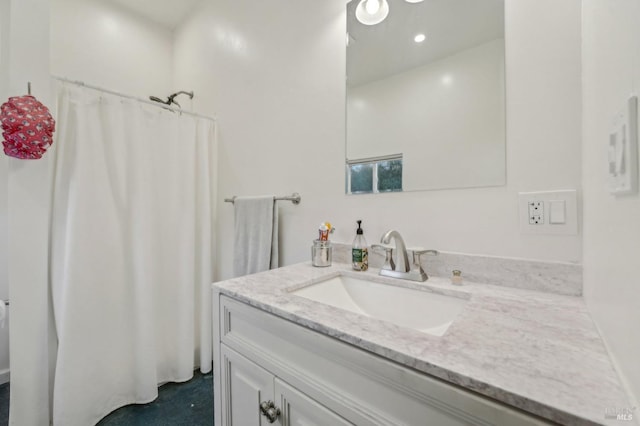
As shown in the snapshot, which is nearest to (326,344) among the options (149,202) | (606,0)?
(606,0)

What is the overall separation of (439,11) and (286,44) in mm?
786

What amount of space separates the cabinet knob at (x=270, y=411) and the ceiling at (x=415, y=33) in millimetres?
Answer: 1179

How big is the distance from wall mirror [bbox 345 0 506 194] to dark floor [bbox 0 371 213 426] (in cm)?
133

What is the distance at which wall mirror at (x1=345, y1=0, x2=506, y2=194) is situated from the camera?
0.81 metres

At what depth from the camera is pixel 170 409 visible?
1.29 m

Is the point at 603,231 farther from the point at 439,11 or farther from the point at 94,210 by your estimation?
the point at 94,210

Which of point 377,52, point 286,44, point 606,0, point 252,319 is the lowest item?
point 252,319

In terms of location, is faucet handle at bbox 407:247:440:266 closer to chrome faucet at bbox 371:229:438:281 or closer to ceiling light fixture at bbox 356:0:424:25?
chrome faucet at bbox 371:229:438:281

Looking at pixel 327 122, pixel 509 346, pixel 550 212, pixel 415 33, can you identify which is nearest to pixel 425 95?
pixel 415 33

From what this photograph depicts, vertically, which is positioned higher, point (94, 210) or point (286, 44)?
point (286, 44)

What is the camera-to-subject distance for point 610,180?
0.43 meters

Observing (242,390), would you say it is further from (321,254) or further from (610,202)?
(610,202)

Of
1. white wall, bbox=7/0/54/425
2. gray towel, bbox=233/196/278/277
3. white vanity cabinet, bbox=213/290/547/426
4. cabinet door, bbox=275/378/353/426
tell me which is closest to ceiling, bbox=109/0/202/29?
white wall, bbox=7/0/54/425

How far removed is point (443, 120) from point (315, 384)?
2.93 feet
